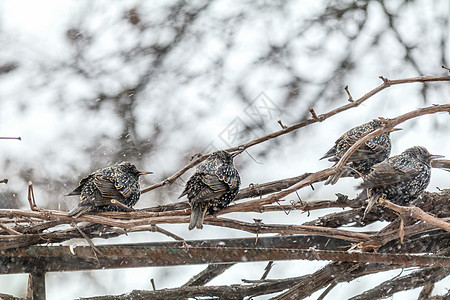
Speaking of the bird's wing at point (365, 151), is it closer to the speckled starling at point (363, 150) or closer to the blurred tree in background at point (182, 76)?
the speckled starling at point (363, 150)

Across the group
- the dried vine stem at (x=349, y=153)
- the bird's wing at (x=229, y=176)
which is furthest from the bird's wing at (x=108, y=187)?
the dried vine stem at (x=349, y=153)

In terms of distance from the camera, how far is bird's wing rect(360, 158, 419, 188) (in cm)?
170

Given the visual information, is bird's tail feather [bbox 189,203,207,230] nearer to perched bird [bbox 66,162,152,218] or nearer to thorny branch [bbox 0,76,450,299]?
thorny branch [bbox 0,76,450,299]

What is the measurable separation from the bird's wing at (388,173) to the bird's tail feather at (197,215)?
1.65 feet

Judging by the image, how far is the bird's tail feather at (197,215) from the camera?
5.51ft

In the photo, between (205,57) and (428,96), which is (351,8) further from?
(205,57)

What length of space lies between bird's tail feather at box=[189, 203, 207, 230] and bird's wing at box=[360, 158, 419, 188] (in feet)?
1.65

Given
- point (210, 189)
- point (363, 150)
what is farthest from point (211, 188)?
point (363, 150)

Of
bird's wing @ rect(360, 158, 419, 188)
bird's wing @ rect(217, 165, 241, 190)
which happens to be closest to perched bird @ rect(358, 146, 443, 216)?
bird's wing @ rect(360, 158, 419, 188)

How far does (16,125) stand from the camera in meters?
2.09

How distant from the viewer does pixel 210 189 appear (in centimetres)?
173

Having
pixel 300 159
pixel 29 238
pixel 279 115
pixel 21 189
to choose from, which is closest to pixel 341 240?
pixel 300 159

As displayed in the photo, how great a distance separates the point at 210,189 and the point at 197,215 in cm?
9

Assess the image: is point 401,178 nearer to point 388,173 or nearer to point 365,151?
point 388,173
